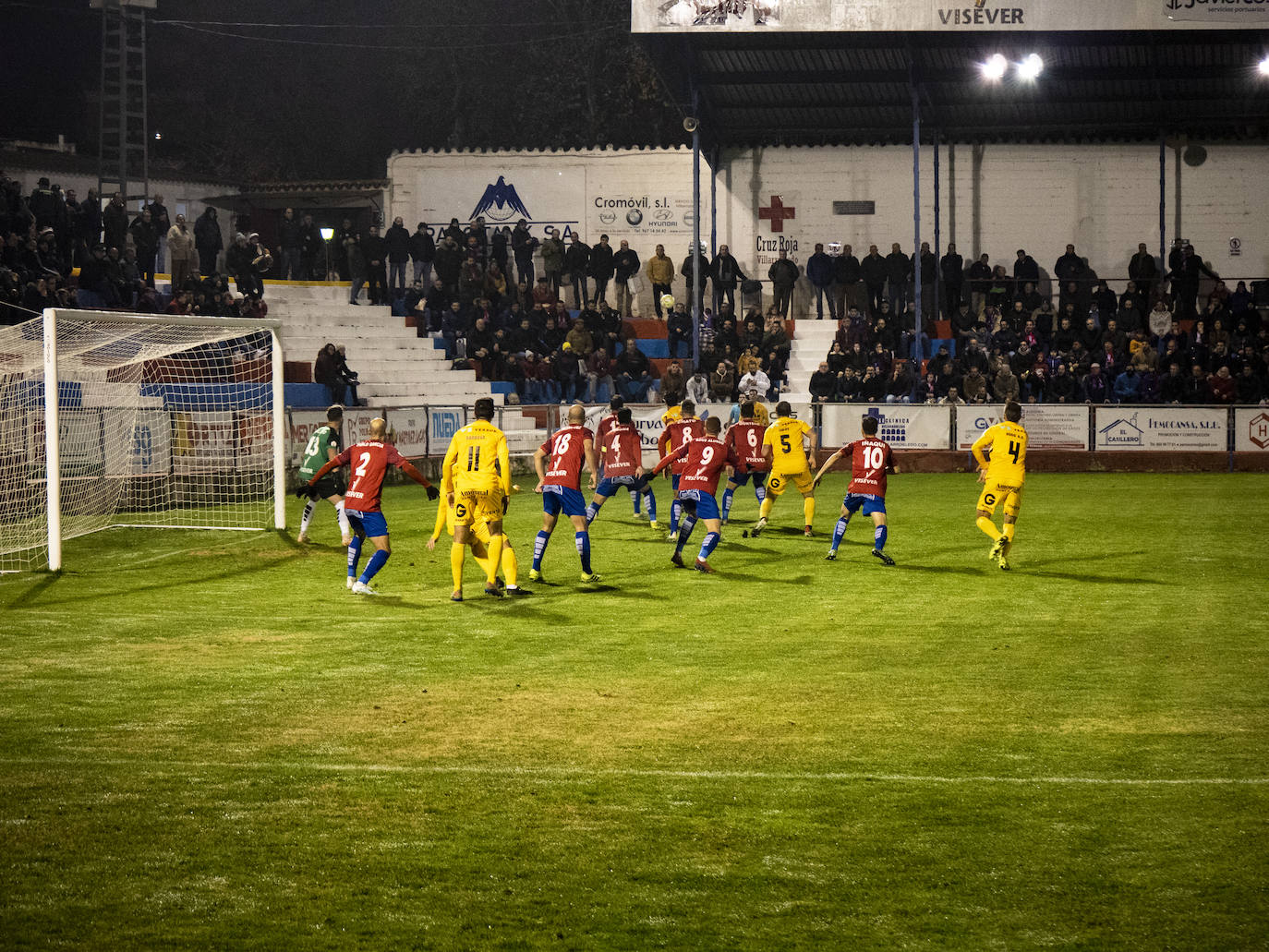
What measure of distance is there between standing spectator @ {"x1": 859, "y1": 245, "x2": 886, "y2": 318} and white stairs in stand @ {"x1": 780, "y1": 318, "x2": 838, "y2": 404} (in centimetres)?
117

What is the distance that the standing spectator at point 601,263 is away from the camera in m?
33.4

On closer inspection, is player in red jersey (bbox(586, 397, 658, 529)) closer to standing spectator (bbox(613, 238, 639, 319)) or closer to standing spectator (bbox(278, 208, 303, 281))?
standing spectator (bbox(613, 238, 639, 319))

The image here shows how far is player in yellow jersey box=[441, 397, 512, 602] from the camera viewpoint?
43.0ft

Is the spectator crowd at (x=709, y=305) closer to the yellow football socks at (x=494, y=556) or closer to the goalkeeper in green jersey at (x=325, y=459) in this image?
the goalkeeper in green jersey at (x=325, y=459)

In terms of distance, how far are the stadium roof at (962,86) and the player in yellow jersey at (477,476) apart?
16657 mm

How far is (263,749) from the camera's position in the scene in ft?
27.8

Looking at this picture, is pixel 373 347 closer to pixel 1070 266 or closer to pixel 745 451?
pixel 745 451

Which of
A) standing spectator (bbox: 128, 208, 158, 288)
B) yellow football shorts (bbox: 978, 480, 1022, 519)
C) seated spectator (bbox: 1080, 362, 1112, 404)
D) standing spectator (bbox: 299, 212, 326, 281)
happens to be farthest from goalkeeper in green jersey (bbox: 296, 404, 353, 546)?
seated spectator (bbox: 1080, 362, 1112, 404)

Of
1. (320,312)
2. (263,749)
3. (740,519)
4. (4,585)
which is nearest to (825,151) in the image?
(320,312)

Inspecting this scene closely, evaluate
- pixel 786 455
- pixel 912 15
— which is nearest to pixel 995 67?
pixel 912 15

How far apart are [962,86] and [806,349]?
7386mm

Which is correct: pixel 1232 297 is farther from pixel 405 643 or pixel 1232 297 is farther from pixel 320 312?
pixel 405 643

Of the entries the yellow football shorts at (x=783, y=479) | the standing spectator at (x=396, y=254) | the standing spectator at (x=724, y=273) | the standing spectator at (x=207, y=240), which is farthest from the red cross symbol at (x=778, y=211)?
the yellow football shorts at (x=783, y=479)

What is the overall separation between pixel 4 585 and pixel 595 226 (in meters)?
23.7
